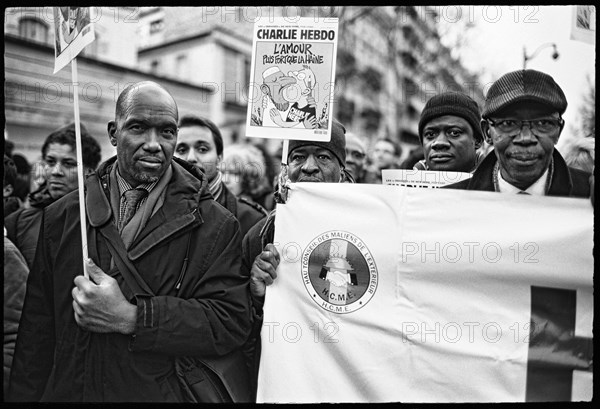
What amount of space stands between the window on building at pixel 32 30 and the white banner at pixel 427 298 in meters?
4.65

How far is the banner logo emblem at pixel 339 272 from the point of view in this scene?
9.67 feet

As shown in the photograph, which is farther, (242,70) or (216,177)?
(242,70)

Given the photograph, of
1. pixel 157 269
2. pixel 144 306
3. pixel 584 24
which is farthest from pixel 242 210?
pixel 584 24

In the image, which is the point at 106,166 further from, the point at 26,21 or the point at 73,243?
the point at 26,21

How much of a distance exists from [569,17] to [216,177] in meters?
2.32

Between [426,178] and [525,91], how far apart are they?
0.64 metres

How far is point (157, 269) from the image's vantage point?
9.16 feet

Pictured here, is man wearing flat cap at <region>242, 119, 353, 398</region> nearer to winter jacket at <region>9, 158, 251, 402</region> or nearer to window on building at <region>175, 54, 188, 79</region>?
winter jacket at <region>9, 158, 251, 402</region>

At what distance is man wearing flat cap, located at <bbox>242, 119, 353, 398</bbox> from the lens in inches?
117

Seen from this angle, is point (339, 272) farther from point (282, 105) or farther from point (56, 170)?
point (56, 170)

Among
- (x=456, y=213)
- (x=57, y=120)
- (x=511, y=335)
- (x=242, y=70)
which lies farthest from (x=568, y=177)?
(x=242, y=70)

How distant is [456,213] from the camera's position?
2947 mm

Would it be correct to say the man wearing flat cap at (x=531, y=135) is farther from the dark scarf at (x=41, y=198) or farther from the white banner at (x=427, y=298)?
the dark scarf at (x=41, y=198)

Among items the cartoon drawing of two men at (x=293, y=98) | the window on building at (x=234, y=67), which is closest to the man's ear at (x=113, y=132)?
the cartoon drawing of two men at (x=293, y=98)
